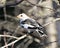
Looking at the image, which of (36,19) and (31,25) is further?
(36,19)

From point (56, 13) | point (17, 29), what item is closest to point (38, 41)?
point (17, 29)

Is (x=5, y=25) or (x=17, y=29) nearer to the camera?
(x=17, y=29)

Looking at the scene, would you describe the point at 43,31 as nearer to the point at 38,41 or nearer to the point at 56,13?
the point at 56,13

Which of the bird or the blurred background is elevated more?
the blurred background

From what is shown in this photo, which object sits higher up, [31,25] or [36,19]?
[36,19]

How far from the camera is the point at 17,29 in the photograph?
4594 mm

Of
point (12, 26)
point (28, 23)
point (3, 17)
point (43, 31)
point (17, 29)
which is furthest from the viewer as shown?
point (3, 17)

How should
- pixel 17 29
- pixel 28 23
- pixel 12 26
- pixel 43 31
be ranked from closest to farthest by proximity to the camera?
pixel 43 31
pixel 28 23
pixel 17 29
pixel 12 26

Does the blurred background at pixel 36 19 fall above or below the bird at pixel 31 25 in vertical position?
above

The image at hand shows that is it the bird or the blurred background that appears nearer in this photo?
the bird

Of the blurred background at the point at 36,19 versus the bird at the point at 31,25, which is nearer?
the bird at the point at 31,25

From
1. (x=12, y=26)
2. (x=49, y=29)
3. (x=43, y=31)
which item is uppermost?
(x=12, y=26)

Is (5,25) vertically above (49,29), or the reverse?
(5,25)

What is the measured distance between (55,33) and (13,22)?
91 cm
